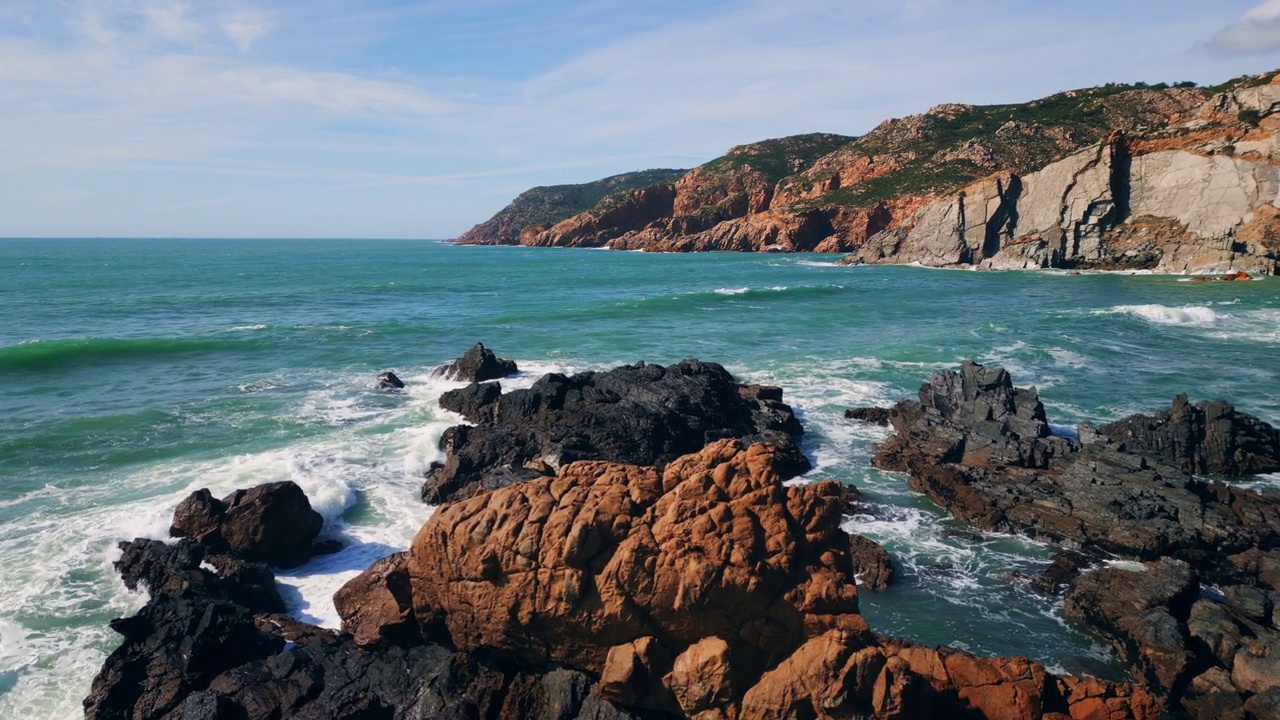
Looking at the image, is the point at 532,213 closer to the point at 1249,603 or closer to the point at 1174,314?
the point at 1174,314

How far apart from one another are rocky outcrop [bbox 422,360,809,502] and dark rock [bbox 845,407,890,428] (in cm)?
227

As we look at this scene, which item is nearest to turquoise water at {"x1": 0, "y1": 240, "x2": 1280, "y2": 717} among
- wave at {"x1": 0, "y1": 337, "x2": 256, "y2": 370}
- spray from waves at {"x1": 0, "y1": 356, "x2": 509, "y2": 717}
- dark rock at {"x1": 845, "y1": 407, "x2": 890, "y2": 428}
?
spray from waves at {"x1": 0, "y1": 356, "x2": 509, "y2": 717}

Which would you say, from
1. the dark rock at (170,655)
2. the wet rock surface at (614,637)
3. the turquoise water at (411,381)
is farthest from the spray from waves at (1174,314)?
the dark rock at (170,655)

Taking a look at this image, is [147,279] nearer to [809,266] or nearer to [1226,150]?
[809,266]

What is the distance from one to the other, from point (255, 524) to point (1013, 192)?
7104 centimetres

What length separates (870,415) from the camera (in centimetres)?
2219

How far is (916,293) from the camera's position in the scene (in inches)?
2136

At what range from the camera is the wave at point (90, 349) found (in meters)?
30.2

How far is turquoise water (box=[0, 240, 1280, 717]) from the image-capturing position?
1225 centimetres

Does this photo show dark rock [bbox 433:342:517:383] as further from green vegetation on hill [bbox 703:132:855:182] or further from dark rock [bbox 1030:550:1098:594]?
green vegetation on hill [bbox 703:132:855:182]

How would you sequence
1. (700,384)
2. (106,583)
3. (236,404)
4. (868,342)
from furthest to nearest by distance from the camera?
(868,342), (236,404), (700,384), (106,583)

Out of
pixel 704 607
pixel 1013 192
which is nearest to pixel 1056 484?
pixel 704 607

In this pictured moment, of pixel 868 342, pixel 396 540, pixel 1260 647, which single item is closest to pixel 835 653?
pixel 1260 647

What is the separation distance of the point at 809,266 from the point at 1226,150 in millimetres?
37616
